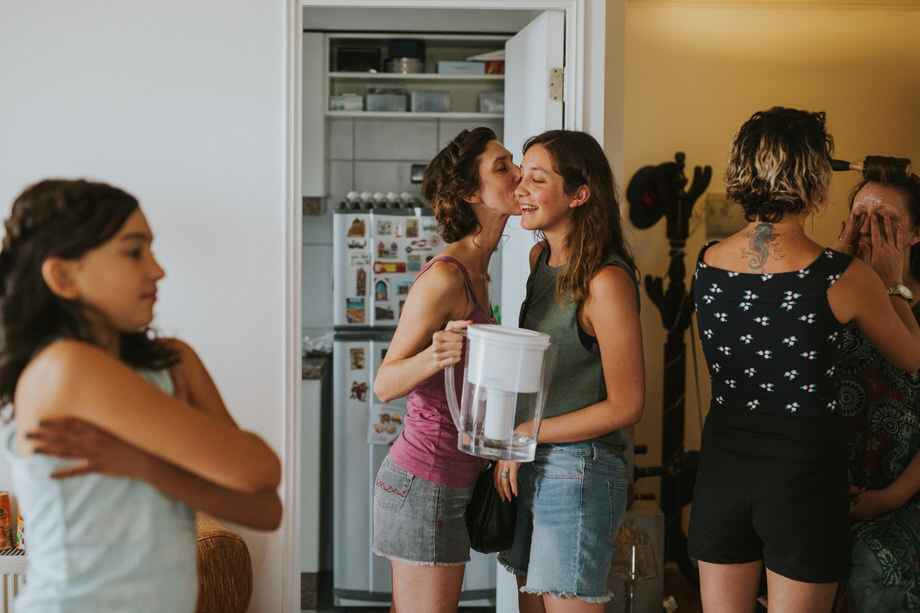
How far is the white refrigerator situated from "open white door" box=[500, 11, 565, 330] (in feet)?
2.22

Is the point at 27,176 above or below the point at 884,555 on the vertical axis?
above

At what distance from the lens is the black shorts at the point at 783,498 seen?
1.54 metres

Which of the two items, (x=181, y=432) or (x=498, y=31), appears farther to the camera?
(x=498, y=31)

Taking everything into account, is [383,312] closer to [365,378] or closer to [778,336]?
[365,378]

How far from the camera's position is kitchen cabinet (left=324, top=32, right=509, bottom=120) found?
386 centimetres

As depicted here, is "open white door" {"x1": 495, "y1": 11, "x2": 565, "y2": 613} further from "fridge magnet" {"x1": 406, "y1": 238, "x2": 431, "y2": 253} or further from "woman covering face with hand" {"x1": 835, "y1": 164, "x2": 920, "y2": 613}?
"woman covering face with hand" {"x1": 835, "y1": 164, "x2": 920, "y2": 613}

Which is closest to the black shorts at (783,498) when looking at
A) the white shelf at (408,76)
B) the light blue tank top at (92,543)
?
the light blue tank top at (92,543)

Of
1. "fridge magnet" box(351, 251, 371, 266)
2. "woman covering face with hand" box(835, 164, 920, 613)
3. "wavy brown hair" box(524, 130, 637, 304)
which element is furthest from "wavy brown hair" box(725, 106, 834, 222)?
"fridge magnet" box(351, 251, 371, 266)

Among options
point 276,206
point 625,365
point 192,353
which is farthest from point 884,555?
point 276,206

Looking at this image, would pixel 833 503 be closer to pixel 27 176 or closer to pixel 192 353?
pixel 192 353

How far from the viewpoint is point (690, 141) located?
390 centimetres

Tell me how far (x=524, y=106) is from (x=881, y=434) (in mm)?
1523

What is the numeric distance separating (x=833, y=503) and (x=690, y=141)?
268cm

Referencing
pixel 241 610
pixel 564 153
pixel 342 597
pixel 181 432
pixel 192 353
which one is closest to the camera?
pixel 181 432
